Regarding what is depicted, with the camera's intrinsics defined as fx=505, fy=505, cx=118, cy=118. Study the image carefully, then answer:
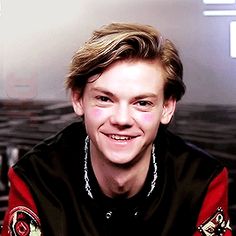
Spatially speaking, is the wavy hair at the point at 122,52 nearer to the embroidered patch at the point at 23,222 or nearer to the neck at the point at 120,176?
the neck at the point at 120,176

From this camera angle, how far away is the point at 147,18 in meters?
1.52

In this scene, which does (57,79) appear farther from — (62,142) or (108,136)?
(108,136)

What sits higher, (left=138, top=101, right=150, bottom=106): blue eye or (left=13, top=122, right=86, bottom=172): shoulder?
(left=138, top=101, right=150, bottom=106): blue eye

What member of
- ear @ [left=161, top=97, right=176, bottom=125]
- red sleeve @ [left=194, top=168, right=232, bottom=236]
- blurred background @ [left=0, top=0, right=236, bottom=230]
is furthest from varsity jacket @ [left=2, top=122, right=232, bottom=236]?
blurred background @ [left=0, top=0, right=236, bottom=230]

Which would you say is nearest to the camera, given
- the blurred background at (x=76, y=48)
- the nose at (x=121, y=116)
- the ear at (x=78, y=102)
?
the nose at (x=121, y=116)

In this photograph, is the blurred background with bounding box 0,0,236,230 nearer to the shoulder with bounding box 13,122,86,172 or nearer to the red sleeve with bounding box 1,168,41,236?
the shoulder with bounding box 13,122,86,172

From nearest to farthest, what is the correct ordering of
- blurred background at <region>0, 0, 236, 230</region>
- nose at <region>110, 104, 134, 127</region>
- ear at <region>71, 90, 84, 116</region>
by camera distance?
nose at <region>110, 104, 134, 127</region> < ear at <region>71, 90, 84, 116</region> < blurred background at <region>0, 0, 236, 230</region>

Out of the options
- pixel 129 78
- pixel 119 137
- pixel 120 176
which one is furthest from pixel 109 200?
pixel 129 78

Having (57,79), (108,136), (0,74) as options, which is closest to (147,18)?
(57,79)

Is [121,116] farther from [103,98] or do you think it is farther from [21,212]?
[21,212]

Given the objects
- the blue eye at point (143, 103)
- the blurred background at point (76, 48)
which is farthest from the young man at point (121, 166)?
the blurred background at point (76, 48)

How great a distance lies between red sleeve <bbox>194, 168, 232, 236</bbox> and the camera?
1.14 meters

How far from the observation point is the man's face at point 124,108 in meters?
1.03

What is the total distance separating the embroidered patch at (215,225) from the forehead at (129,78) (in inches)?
12.8
